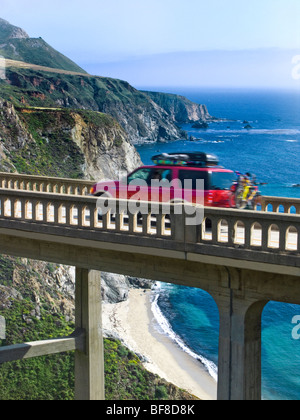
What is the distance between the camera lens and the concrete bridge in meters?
13.8

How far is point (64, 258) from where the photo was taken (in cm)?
1705

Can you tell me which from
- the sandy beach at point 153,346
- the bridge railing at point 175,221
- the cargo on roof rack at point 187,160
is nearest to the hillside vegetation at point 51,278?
the sandy beach at point 153,346

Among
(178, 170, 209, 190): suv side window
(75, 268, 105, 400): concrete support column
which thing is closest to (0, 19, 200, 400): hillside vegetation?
(75, 268, 105, 400): concrete support column

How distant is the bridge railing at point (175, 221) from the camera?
13641 mm

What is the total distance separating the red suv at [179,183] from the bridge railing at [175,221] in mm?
942

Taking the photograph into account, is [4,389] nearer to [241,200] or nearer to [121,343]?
[121,343]

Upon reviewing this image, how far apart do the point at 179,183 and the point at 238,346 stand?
5.61 metres

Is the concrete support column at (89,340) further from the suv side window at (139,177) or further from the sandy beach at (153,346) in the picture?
the sandy beach at (153,346)

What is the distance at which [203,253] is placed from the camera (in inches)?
566

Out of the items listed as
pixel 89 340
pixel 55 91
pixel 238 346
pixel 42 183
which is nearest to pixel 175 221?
pixel 238 346

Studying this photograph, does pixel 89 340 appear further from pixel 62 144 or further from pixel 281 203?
pixel 62 144

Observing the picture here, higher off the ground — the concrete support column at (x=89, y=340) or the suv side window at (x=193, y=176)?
the suv side window at (x=193, y=176)

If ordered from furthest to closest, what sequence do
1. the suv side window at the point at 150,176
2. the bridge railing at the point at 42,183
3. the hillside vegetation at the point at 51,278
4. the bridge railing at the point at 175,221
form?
1. the hillside vegetation at the point at 51,278
2. the bridge railing at the point at 42,183
3. the suv side window at the point at 150,176
4. the bridge railing at the point at 175,221
